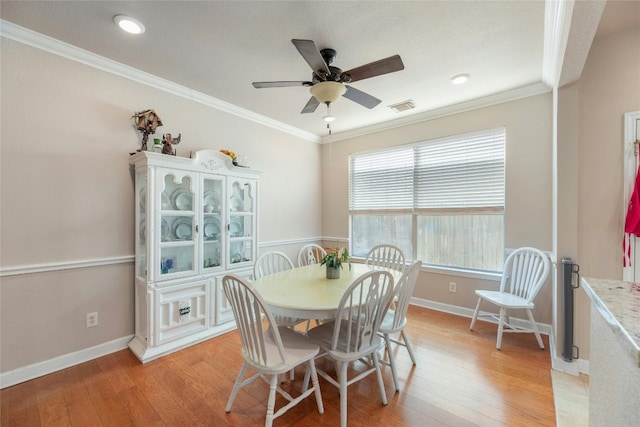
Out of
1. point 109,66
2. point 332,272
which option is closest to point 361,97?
point 332,272

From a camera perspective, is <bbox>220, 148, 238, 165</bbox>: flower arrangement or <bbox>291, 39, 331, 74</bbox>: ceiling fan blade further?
<bbox>220, 148, 238, 165</bbox>: flower arrangement

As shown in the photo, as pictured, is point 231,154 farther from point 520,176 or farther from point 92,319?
point 520,176

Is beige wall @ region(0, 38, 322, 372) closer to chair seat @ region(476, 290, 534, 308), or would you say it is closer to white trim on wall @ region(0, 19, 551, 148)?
white trim on wall @ region(0, 19, 551, 148)

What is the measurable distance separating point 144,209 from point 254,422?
6.88 feet

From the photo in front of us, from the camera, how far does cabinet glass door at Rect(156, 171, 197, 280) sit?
2518 millimetres

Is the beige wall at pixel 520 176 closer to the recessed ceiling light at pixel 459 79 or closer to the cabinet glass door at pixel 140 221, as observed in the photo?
the recessed ceiling light at pixel 459 79

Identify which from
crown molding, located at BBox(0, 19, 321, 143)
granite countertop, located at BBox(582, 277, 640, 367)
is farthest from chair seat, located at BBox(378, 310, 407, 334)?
crown molding, located at BBox(0, 19, 321, 143)

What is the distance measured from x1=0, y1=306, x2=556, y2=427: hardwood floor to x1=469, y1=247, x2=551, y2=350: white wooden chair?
0.86 ft

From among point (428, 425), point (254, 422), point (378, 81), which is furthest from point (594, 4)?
point (254, 422)

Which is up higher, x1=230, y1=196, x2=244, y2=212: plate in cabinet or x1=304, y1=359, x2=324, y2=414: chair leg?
x1=230, y1=196, x2=244, y2=212: plate in cabinet

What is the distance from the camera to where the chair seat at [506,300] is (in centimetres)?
249

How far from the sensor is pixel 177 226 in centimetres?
268

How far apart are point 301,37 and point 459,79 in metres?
1.71

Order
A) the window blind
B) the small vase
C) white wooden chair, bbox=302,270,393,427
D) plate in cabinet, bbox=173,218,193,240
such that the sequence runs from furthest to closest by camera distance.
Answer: the window blind, plate in cabinet, bbox=173,218,193,240, the small vase, white wooden chair, bbox=302,270,393,427
